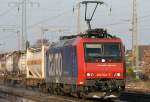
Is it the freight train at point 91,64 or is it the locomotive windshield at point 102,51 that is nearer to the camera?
the freight train at point 91,64

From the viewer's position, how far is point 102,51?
26062 millimetres

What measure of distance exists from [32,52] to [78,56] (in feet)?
64.0

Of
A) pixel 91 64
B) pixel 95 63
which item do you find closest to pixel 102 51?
pixel 95 63

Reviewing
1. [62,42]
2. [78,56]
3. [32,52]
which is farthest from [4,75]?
[78,56]

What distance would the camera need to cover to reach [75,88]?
87.1 feet

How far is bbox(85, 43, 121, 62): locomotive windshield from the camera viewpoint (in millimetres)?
25891

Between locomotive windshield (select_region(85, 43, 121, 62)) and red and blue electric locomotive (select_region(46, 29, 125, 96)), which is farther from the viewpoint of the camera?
locomotive windshield (select_region(85, 43, 121, 62))

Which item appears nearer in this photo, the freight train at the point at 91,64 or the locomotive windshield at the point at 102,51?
the freight train at the point at 91,64

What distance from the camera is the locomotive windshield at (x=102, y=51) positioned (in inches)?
1019

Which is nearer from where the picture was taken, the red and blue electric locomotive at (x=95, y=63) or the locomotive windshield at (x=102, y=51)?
the red and blue electric locomotive at (x=95, y=63)

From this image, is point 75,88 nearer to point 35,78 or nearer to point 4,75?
point 35,78

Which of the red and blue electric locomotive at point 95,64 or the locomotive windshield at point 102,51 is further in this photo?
the locomotive windshield at point 102,51

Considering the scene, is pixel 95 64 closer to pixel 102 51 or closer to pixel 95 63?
pixel 95 63

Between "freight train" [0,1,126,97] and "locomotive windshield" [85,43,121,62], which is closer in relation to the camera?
"freight train" [0,1,126,97]
